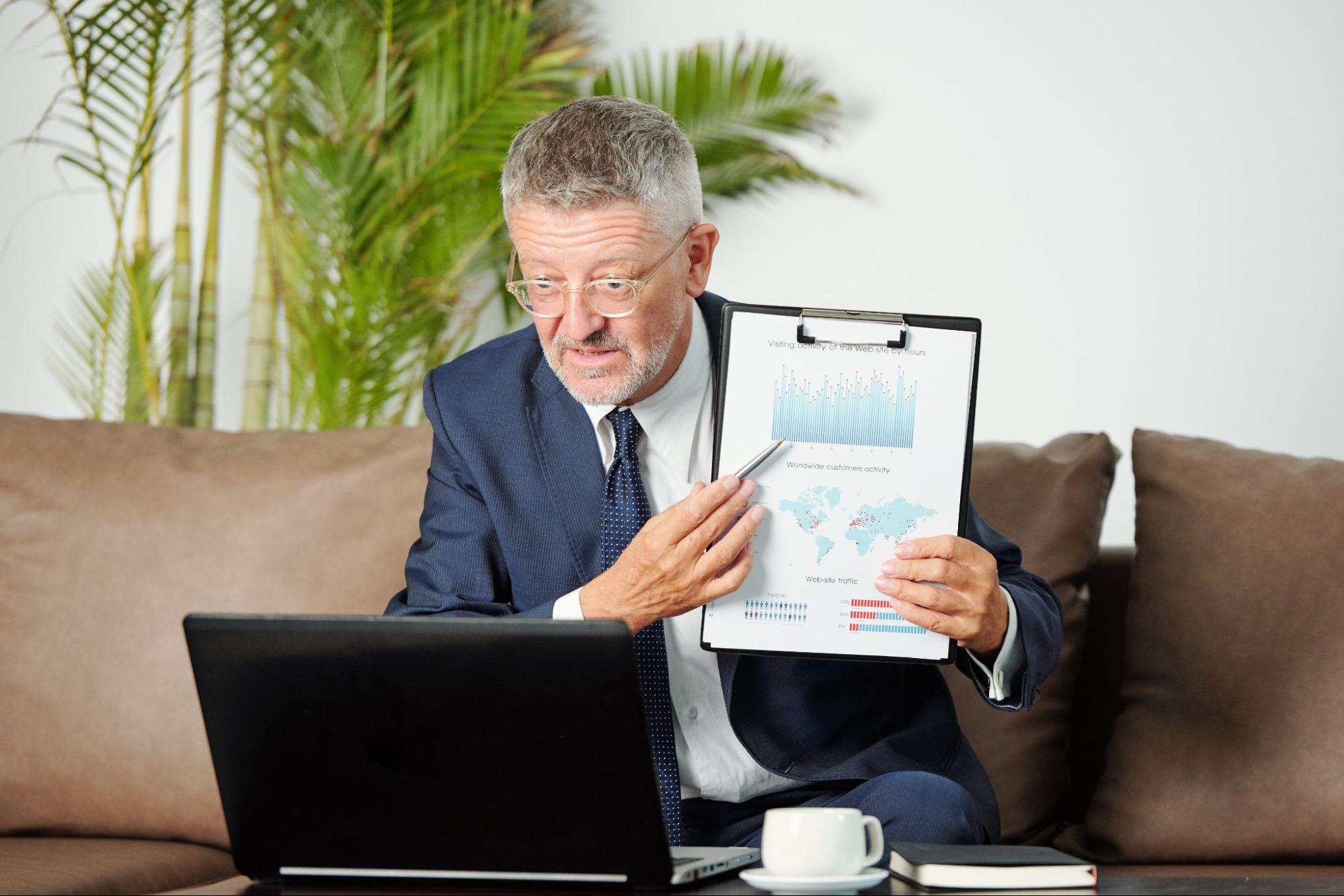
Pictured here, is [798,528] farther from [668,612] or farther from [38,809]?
→ [38,809]

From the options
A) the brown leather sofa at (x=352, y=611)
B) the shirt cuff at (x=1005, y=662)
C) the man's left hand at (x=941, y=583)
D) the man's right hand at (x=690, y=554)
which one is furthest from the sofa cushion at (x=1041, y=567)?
the man's right hand at (x=690, y=554)

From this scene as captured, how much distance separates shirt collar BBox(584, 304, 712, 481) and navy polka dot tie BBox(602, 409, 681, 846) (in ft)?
0.12

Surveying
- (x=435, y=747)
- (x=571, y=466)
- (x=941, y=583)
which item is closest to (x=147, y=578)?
(x=571, y=466)

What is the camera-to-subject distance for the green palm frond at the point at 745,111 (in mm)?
2510

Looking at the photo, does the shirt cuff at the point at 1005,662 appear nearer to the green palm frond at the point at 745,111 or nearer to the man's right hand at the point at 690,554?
the man's right hand at the point at 690,554

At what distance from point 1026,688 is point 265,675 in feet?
2.58

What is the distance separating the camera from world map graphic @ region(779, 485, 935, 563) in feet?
4.09

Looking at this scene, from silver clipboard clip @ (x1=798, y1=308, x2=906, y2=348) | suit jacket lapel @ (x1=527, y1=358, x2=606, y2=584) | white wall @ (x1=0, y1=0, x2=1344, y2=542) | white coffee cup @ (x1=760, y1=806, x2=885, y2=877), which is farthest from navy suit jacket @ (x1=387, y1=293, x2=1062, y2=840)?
white wall @ (x1=0, y1=0, x2=1344, y2=542)

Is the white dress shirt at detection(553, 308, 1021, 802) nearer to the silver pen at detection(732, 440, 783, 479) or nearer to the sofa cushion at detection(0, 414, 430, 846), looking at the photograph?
the silver pen at detection(732, 440, 783, 479)

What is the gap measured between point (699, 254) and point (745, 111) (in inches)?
41.4

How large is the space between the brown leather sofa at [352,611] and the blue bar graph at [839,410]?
612 mm

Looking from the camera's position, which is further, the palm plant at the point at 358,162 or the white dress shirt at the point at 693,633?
the palm plant at the point at 358,162

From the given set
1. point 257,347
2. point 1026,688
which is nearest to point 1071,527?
point 1026,688

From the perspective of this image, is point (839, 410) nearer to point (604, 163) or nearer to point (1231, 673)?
point (604, 163)
